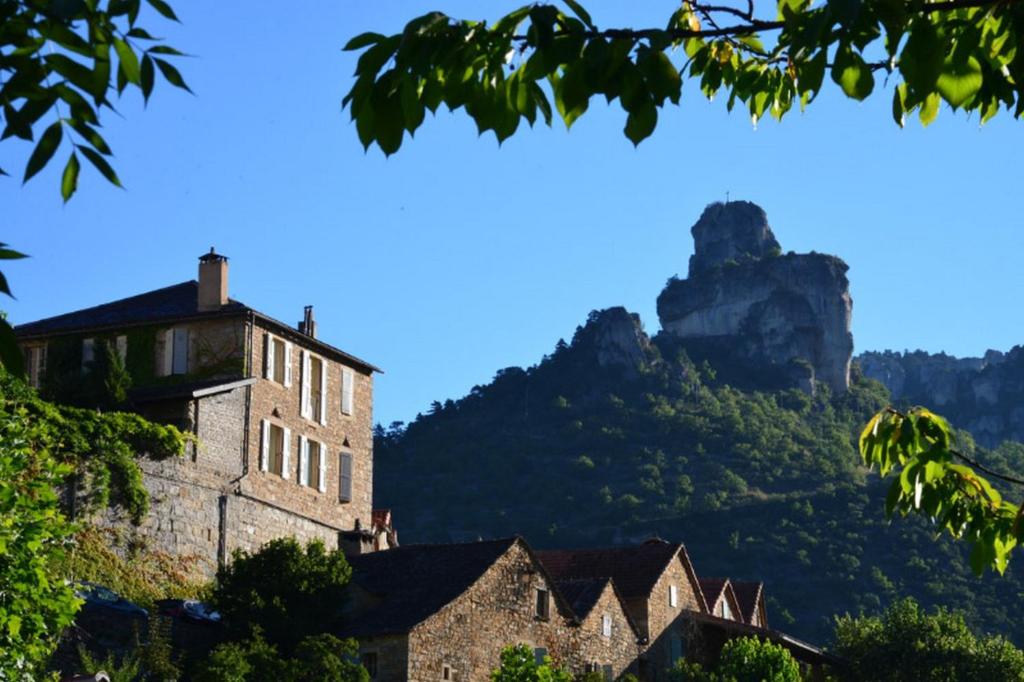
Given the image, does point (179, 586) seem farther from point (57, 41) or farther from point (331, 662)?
point (57, 41)

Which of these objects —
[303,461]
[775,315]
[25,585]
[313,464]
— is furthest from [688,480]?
[25,585]

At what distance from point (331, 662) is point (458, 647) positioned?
603 centimetres

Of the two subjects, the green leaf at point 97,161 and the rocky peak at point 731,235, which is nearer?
the green leaf at point 97,161

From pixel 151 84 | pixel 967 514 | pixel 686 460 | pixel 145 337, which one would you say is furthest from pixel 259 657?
pixel 686 460

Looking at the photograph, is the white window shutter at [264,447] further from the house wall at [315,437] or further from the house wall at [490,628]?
the house wall at [490,628]

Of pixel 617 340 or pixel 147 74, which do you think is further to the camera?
pixel 617 340

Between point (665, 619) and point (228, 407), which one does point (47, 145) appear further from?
point (665, 619)

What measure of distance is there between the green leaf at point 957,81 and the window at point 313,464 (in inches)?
1548

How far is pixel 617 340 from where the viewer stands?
151125mm

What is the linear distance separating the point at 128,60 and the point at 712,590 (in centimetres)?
5150

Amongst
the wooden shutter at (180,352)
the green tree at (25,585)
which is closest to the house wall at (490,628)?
the wooden shutter at (180,352)

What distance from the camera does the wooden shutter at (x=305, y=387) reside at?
44.4 m

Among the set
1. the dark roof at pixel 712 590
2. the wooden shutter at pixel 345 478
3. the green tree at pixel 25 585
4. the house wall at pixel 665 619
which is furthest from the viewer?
the dark roof at pixel 712 590

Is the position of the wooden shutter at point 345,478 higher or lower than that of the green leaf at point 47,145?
higher
